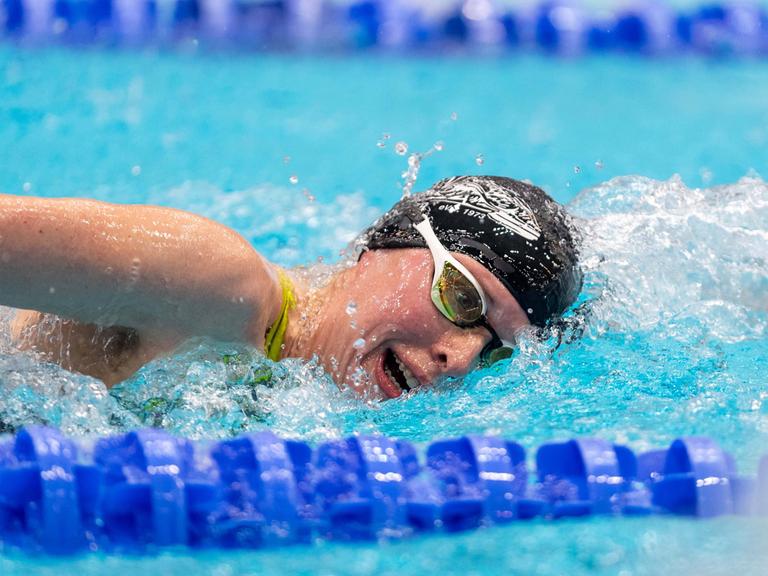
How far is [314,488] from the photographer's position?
1.76 metres

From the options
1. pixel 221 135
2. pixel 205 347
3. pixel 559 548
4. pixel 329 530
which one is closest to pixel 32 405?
pixel 205 347

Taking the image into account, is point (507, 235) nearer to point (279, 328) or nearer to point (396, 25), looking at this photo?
point (279, 328)

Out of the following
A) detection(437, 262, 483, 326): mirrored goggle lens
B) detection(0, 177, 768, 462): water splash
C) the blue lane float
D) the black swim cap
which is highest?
the blue lane float

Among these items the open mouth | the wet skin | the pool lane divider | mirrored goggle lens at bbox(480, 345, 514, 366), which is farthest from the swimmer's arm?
mirrored goggle lens at bbox(480, 345, 514, 366)

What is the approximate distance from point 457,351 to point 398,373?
0.54 ft

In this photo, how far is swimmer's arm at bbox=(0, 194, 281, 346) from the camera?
173 centimetres

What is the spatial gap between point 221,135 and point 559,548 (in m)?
2.83

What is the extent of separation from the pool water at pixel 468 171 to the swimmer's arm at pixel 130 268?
0.13m

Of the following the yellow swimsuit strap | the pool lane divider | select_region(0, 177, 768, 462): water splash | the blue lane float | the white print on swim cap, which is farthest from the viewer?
the blue lane float

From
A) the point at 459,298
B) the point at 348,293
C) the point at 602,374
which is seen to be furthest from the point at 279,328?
the point at 602,374

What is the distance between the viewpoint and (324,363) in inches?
89.6

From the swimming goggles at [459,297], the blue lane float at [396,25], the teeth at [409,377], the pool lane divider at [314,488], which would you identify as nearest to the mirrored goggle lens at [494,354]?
the swimming goggles at [459,297]

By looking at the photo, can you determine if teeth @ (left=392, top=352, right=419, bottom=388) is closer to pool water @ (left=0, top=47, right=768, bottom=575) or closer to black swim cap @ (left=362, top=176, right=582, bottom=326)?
pool water @ (left=0, top=47, right=768, bottom=575)

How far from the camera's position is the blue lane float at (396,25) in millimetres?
4770
